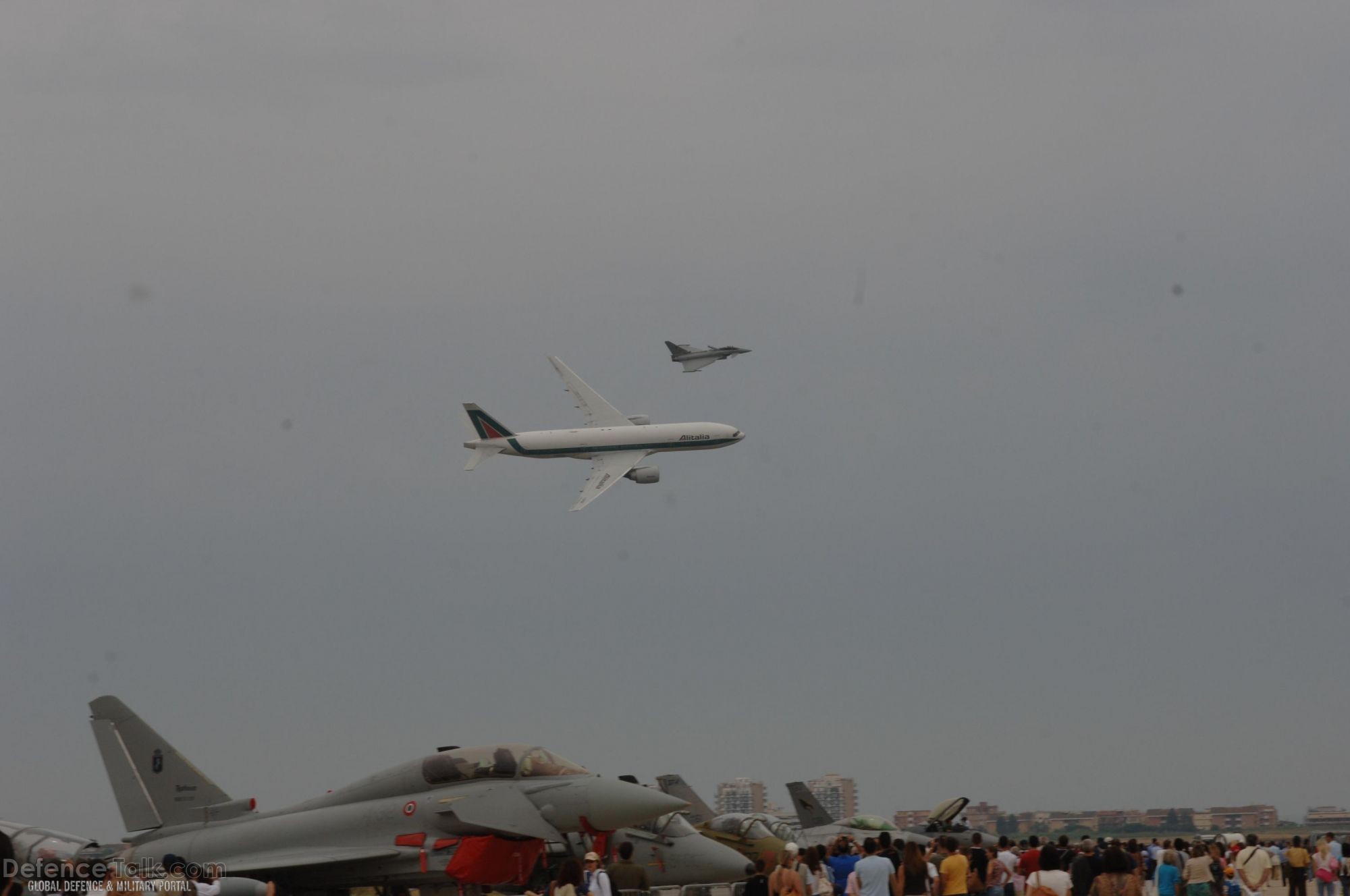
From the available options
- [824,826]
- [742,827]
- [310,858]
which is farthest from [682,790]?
[310,858]

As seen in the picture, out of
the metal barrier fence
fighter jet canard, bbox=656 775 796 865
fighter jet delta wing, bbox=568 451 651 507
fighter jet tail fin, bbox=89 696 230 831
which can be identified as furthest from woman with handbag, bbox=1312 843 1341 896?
fighter jet delta wing, bbox=568 451 651 507

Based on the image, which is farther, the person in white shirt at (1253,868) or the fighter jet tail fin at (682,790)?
the fighter jet tail fin at (682,790)

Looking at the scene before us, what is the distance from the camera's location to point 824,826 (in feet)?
120

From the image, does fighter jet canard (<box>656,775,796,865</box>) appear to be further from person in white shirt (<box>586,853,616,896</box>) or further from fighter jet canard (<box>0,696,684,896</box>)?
person in white shirt (<box>586,853,616,896</box>)

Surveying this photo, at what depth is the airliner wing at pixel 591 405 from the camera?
71688 mm

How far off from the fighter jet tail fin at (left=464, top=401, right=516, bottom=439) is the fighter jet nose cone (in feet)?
158

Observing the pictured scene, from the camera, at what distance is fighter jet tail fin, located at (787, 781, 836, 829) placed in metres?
38.2

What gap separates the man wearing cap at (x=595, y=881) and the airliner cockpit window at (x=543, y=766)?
14.2ft

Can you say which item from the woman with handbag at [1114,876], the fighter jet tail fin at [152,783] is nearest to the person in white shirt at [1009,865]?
the woman with handbag at [1114,876]

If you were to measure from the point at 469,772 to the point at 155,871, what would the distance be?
438 cm

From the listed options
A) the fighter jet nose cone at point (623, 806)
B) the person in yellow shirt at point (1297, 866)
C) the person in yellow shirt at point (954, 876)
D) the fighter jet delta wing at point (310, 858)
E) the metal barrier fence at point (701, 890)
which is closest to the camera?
the person in yellow shirt at point (954, 876)

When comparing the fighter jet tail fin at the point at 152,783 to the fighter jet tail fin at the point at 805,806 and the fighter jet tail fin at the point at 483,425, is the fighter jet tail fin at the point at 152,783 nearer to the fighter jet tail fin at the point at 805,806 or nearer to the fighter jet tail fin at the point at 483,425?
the fighter jet tail fin at the point at 805,806

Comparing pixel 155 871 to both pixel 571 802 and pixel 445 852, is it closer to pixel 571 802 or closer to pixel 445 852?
pixel 445 852

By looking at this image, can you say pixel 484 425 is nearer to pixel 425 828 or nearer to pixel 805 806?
pixel 805 806
